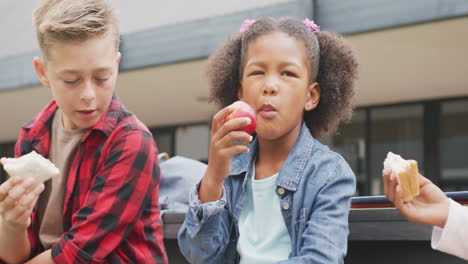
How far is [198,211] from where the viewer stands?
6.36 feet

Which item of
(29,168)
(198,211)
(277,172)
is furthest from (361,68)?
(29,168)

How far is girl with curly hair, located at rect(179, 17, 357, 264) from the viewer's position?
1.82 metres

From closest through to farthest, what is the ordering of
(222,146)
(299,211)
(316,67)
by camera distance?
(222,146) < (299,211) < (316,67)

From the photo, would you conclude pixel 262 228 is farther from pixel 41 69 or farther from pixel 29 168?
pixel 41 69

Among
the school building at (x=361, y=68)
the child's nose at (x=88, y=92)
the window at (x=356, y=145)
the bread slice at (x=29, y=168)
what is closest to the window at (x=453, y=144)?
the school building at (x=361, y=68)

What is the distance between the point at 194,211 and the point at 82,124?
53 cm

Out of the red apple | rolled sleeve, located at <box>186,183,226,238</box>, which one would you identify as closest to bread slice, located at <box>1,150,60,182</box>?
rolled sleeve, located at <box>186,183,226,238</box>

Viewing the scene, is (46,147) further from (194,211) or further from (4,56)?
(4,56)

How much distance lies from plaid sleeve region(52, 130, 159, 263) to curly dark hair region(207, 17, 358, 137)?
457 millimetres

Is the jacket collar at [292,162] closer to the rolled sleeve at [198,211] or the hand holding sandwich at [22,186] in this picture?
the rolled sleeve at [198,211]

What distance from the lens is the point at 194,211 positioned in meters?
1.95

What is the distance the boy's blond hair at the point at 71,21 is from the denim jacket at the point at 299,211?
66 cm

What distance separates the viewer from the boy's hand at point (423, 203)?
1742 millimetres

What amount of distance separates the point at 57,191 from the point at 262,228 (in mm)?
724
